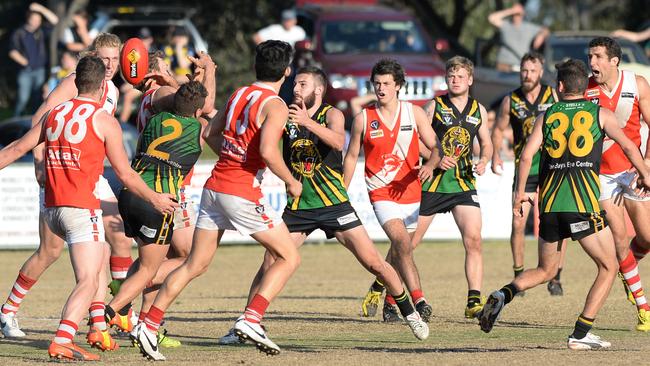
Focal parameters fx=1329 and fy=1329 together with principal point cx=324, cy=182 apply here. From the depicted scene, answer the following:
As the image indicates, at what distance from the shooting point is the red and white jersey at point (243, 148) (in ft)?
30.2

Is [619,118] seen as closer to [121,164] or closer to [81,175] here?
[121,164]

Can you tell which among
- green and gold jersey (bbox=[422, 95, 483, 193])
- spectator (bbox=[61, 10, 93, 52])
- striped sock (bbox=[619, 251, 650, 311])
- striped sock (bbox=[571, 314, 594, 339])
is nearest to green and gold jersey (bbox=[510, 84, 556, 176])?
green and gold jersey (bbox=[422, 95, 483, 193])

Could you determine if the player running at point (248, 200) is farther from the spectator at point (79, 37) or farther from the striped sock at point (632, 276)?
the spectator at point (79, 37)

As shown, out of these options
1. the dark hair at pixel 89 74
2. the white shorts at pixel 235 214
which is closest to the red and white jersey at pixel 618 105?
the white shorts at pixel 235 214

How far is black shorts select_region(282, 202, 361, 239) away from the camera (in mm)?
10500

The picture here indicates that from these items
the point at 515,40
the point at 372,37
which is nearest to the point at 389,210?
the point at 372,37

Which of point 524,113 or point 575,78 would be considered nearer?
point 575,78

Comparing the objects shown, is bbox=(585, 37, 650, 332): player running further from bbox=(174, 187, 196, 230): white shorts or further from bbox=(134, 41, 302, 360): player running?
bbox=(174, 187, 196, 230): white shorts

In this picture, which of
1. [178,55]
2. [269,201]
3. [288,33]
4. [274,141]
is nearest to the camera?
[274,141]

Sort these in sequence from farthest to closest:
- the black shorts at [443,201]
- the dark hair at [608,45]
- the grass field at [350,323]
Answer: the black shorts at [443,201]
the dark hair at [608,45]
the grass field at [350,323]

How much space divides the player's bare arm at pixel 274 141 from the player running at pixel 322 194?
1.16m

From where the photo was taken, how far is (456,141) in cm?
1245

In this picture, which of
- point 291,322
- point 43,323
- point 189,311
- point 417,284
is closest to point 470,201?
point 417,284

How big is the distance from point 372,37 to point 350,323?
43.6ft
